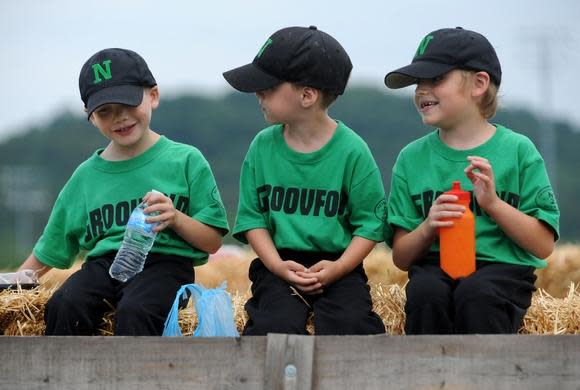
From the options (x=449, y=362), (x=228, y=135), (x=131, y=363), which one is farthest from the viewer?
(x=228, y=135)

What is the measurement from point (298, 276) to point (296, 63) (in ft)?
3.07

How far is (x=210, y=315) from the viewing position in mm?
5008

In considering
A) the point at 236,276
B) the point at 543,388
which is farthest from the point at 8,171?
the point at 543,388

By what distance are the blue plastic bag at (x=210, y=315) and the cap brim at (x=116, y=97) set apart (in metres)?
0.91

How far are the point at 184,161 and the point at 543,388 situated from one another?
84.1 inches

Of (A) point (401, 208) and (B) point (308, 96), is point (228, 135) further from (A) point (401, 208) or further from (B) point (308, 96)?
(A) point (401, 208)

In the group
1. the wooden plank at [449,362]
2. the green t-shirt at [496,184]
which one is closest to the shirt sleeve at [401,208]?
the green t-shirt at [496,184]

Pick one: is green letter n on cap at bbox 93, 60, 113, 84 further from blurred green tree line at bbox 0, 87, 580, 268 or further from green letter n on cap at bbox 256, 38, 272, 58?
blurred green tree line at bbox 0, 87, 580, 268

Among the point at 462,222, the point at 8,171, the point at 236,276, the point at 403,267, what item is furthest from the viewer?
the point at 8,171

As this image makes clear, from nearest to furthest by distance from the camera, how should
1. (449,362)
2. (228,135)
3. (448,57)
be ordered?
1. (449,362)
2. (448,57)
3. (228,135)

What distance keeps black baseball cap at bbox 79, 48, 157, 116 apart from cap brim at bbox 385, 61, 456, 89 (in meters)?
1.10

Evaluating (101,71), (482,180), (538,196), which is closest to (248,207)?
(101,71)

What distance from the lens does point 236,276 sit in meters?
8.52

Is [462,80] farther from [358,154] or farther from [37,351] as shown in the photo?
[37,351]
